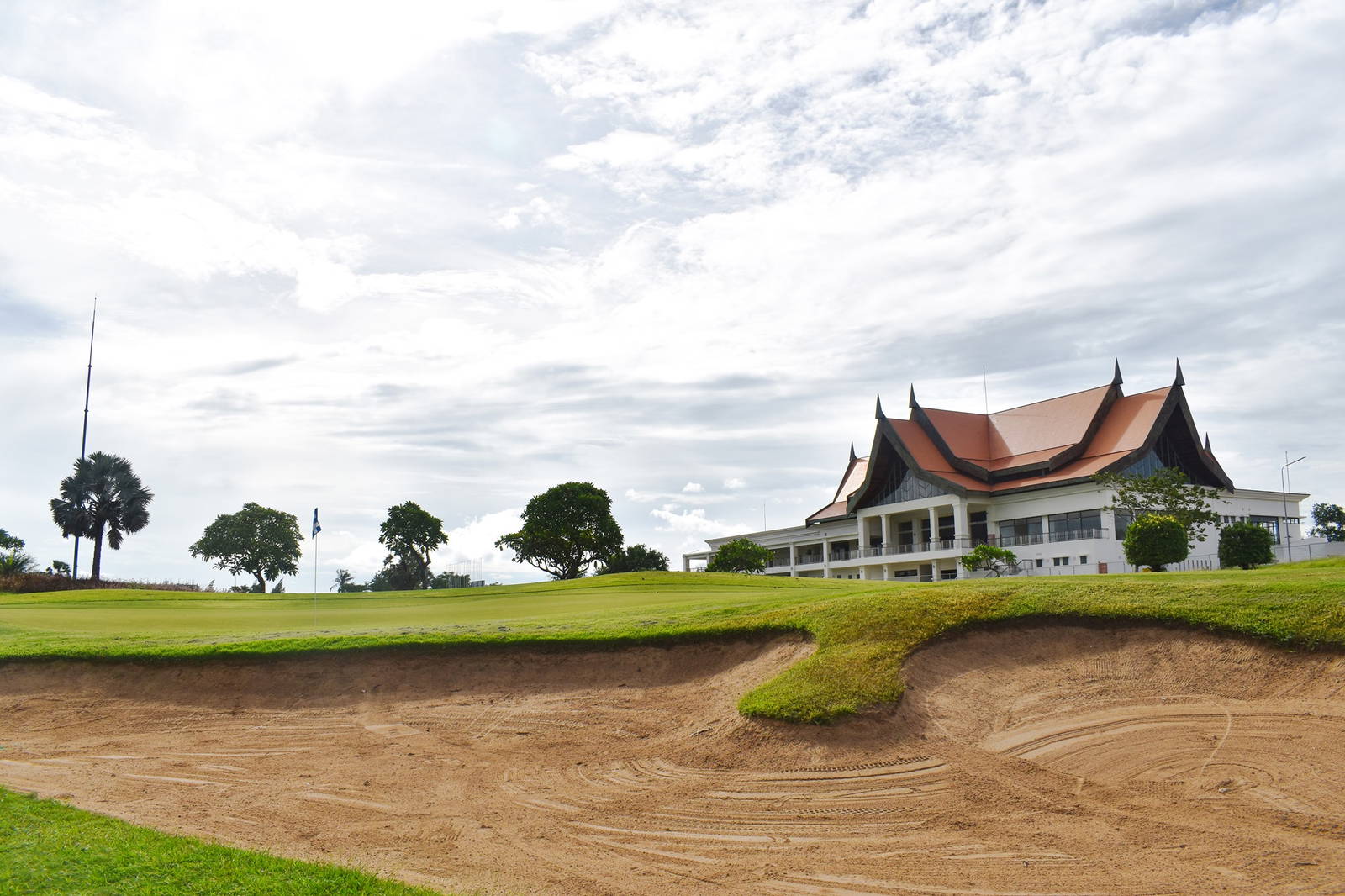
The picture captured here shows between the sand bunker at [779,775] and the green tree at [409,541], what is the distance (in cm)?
5781

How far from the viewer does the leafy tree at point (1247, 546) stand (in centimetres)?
2986

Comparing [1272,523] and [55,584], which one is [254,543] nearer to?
[55,584]

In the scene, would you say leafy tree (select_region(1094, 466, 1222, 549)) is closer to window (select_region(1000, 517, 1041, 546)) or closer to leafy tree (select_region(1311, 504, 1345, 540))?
window (select_region(1000, 517, 1041, 546))

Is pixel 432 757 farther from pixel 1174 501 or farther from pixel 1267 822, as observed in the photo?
pixel 1174 501

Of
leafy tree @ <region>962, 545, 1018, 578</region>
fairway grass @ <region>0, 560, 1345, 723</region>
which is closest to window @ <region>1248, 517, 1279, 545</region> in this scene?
leafy tree @ <region>962, 545, 1018, 578</region>

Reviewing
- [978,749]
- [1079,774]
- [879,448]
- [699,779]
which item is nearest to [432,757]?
[699,779]

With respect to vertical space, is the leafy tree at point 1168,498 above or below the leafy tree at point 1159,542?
above

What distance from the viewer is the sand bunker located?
291 inches

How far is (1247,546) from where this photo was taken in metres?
30.0

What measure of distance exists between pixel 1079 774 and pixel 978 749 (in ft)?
3.40

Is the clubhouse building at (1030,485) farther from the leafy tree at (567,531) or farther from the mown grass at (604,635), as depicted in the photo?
→ the mown grass at (604,635)

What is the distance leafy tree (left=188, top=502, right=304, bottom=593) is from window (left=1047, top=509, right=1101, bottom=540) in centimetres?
5437

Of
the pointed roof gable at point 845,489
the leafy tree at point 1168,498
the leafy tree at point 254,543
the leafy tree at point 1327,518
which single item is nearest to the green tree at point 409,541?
the leafy tree at point 254,543

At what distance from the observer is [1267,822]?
7707 mm
